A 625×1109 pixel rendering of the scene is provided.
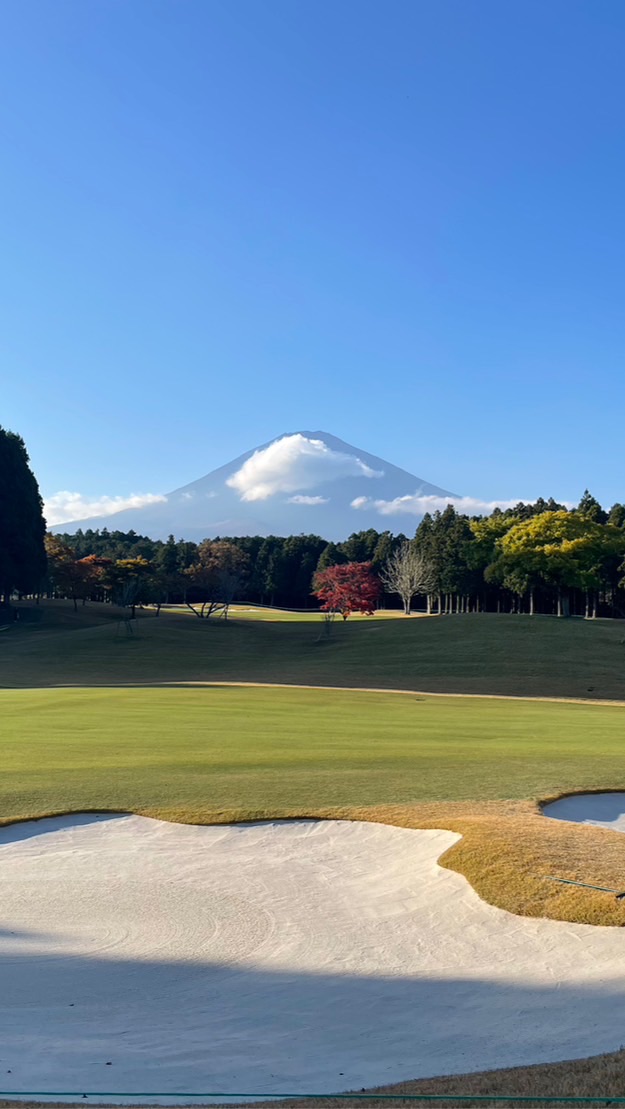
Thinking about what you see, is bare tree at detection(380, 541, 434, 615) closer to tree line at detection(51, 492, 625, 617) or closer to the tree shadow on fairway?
tree line at detection(51, 492, 625, 617)

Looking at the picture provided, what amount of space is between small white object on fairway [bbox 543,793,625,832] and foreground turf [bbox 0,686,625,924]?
38cm

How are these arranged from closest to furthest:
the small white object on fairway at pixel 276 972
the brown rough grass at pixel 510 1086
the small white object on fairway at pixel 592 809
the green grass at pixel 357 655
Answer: the brown rough grass at pixel 510 1086, the small white object on fairway at pixel 276 972, the small white object on fairway at pixel 592 809, the green grass at pixel 357 655

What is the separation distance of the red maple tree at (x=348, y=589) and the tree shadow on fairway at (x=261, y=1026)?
65.8 meters

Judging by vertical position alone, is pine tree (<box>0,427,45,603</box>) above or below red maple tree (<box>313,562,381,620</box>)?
above

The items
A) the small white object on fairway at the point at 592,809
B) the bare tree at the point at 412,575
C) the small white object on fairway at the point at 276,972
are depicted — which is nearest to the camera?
the small white object on fairway at the point at 276,972

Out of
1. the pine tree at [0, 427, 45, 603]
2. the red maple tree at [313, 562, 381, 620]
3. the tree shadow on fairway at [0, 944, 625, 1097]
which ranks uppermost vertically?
the pine tree at [0, 427, 45, 603]

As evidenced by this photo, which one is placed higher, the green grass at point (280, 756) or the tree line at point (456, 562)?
the tree line at point (456, 562)

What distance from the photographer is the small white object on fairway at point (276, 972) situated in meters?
5.80

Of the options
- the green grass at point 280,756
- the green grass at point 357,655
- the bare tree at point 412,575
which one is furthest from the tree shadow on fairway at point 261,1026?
the bare tree at point 412,575

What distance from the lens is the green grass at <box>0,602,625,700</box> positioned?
1959 inches

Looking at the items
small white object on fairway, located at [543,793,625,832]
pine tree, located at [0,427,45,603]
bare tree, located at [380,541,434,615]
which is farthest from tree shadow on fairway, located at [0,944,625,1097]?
bare tree, located at [380,541,434,615]

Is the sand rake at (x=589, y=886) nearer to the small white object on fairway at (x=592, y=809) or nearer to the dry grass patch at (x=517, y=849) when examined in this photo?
the dry grass patch at (x=517, y=849)

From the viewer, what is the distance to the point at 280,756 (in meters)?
17.7

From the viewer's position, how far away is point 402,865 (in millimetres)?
10398
